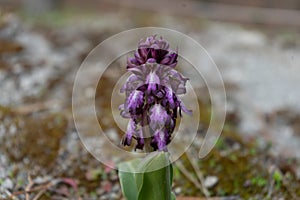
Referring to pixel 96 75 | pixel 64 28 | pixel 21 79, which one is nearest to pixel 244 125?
pixel 96 75

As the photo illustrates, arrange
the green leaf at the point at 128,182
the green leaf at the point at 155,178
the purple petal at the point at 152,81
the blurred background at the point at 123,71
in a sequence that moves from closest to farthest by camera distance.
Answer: the purple petal at the point at 152,81 < the green leaf at the point at 155,178 < the green leaf at the point at 128,182 < the blurred background at the point at 123,71

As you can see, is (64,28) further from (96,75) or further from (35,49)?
(96,75)

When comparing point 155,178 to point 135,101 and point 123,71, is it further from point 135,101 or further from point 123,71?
point 123,71

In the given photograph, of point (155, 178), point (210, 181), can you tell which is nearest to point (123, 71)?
point (210, 181)

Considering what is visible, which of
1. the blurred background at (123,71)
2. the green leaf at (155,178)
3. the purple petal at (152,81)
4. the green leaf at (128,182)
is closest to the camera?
the purple petal at (152,81)

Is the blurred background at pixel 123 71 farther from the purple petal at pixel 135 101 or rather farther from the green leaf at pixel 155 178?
the purple petal at pixel 135 101

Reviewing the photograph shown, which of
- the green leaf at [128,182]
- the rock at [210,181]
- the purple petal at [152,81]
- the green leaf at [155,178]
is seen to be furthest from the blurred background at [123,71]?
the purple petal at [152,81]
